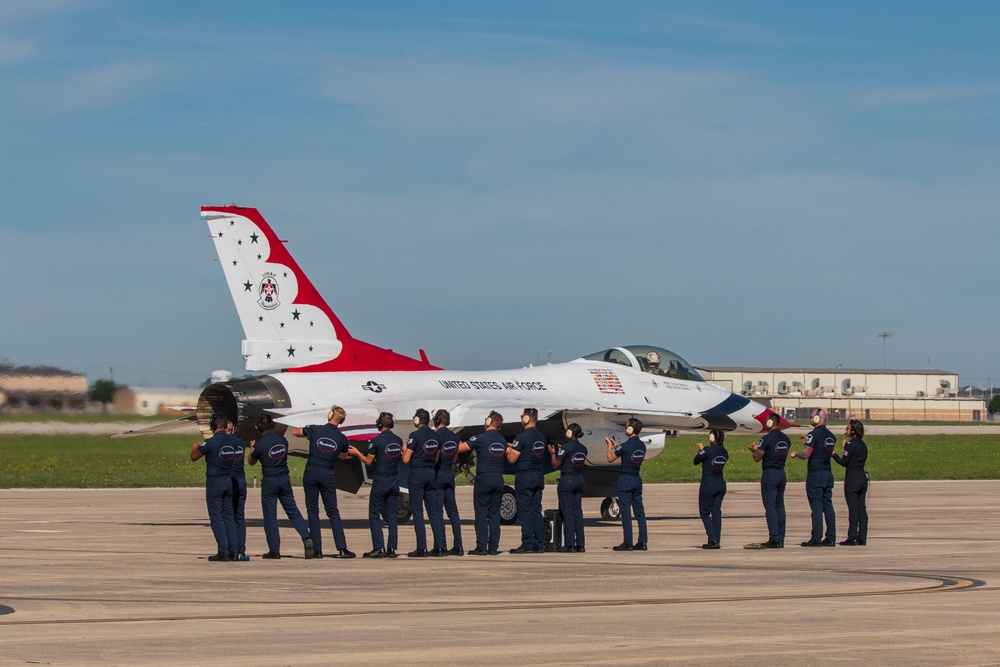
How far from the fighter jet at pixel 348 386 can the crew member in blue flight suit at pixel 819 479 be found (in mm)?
3075

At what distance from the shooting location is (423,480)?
16.9m

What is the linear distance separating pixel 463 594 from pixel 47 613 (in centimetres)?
371

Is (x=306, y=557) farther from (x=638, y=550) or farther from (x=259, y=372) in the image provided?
(x=259, y=372)

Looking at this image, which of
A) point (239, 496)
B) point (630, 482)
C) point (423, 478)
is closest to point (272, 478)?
point (239, 496)

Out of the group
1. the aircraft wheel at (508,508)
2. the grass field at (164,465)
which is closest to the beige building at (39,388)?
the grass field at (164,465)

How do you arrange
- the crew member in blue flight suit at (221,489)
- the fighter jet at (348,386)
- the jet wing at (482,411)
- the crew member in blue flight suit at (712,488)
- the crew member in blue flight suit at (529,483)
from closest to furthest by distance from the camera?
the crew member in blue flight suit at (221,489) → the crew member in blue flight suit at (529,483) → the crew member in blue flight suit at (712,488) → the fighter jet at (348,386) → the jet wing at (482,411)

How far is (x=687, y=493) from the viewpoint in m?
31.2

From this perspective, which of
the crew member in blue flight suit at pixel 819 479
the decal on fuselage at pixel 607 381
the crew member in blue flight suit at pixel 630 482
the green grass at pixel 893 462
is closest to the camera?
the crew member in blue flight suit at pixel 630 482

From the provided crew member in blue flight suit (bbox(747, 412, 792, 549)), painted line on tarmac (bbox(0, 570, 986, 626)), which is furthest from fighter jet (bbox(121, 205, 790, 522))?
painted line on tarmac (bbox(0, 570, 986, 626))

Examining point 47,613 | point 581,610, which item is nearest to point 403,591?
point 581,610

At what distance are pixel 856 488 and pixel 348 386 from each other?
8.38 meters

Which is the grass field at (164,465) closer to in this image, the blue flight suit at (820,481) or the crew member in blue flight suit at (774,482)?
the blue flight suit at (820,481)

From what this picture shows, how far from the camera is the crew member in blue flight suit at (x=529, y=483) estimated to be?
17.4m

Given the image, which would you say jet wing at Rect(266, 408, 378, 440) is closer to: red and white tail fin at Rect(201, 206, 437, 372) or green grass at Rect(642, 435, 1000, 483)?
red and white tail fin at Rect(201, 206, 437, 372)
